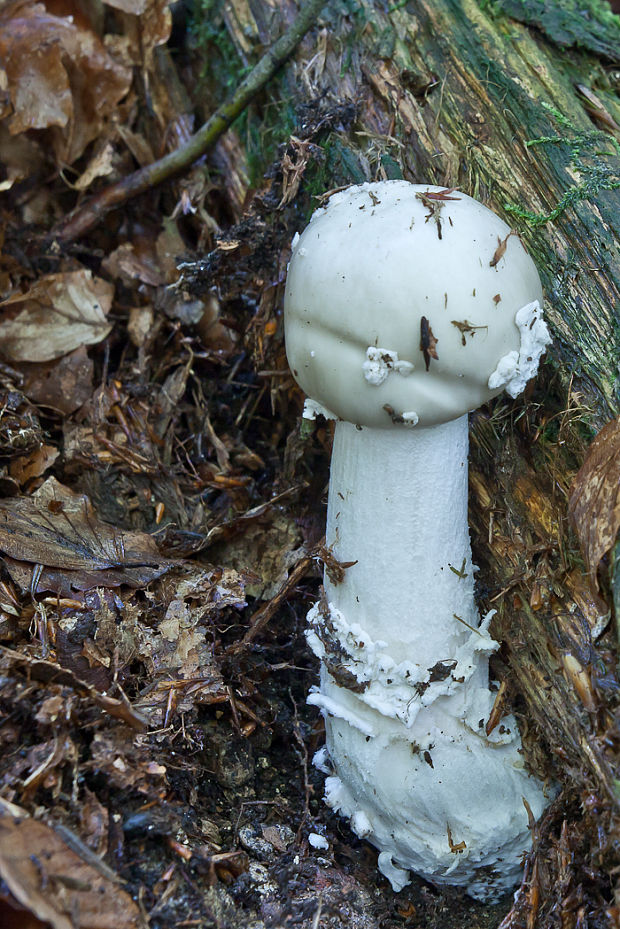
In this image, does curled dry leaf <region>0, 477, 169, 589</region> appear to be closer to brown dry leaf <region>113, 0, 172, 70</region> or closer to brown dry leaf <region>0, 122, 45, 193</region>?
brown dry leaf <region>0, 122, 45, 193</region>

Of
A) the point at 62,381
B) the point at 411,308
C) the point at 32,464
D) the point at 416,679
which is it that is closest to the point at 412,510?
the point at 416,679

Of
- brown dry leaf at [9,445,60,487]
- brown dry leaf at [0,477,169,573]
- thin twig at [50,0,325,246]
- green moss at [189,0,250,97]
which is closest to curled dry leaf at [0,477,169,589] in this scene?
brown dry leaf at [0,477,169,573]

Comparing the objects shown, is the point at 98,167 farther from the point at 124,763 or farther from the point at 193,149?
the point at 124,763

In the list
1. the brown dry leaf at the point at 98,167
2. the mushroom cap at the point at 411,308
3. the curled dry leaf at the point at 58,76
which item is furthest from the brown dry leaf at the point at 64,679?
the curled dry leaf at the point at 58,76

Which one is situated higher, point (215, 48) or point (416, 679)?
point (215, 48)

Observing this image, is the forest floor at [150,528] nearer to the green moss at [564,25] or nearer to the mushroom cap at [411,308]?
the mushroom cap at [411,308]

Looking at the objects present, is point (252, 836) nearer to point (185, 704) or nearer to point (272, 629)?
point (185, 704)
